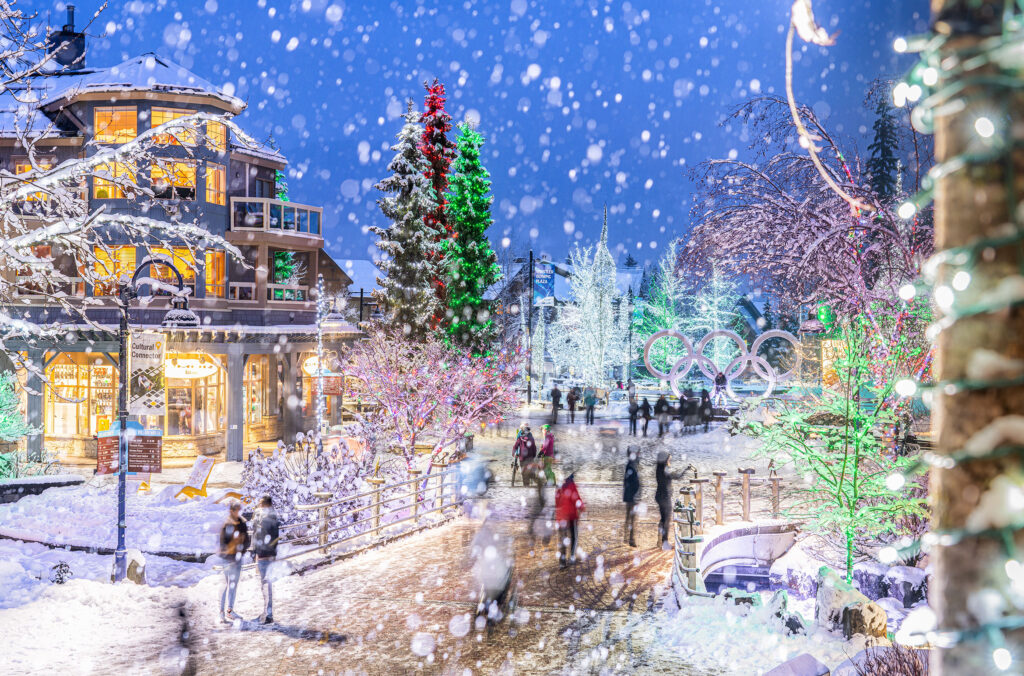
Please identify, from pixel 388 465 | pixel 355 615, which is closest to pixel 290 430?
pixel 388 465

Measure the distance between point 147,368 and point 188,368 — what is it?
540 inches

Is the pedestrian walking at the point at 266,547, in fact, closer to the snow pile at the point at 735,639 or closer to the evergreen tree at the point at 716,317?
the snow pile at the point at 735,639

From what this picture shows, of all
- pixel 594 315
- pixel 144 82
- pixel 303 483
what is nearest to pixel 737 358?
pixel 303 483

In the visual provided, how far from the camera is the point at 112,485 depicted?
20.3 metres

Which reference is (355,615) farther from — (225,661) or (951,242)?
(951,242)

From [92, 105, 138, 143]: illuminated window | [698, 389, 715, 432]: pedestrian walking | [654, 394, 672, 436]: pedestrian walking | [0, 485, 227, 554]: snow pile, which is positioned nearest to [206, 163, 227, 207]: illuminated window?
[92, 105, 138, 143]: illuminated window

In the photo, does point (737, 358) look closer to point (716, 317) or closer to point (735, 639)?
point (735, 639)

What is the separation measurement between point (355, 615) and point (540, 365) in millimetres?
50733

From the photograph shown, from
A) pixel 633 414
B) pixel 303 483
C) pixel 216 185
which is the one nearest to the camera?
pixel 303 483

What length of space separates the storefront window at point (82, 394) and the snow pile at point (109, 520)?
341 inches

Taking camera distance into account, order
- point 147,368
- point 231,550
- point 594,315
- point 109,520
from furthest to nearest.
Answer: point 594,315
point 109,520
point 147,368
point 231,550

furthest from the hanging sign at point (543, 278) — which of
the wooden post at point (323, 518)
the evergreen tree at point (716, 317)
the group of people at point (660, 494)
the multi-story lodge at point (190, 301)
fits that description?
the wooden post at point (323, 518)

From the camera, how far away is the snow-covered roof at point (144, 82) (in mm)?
27109

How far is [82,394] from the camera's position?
90.6 ft
